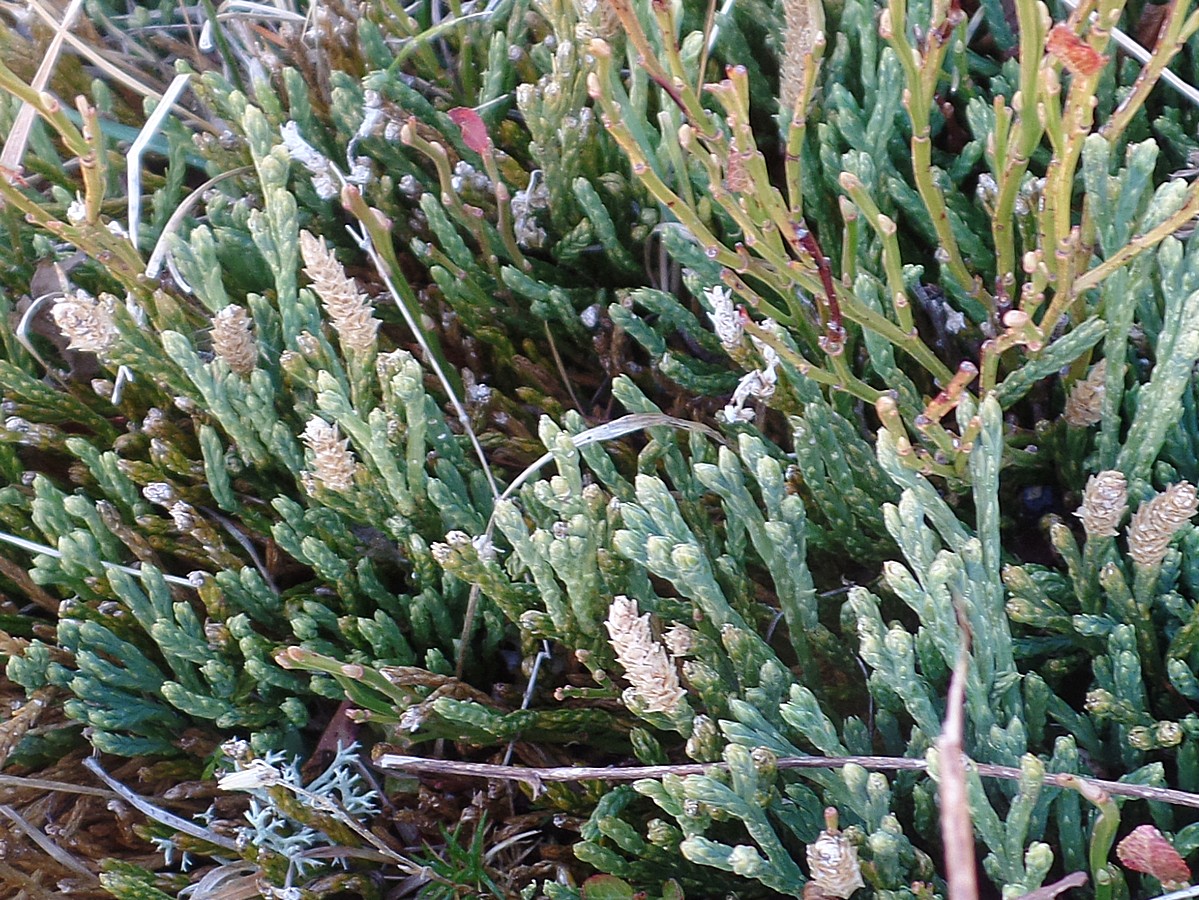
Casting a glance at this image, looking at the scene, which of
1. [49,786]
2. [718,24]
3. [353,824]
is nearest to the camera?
[353,824]

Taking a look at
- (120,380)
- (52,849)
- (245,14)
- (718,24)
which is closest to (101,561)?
(120,380)

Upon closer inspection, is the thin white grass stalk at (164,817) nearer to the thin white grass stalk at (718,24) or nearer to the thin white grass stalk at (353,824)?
the thin white grass stalk at (353,824)

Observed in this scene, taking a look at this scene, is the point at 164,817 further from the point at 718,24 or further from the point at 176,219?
the point at 718,24

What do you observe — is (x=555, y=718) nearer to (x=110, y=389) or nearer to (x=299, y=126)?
(x=110, y=389)

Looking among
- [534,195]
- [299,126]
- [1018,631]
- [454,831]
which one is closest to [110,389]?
[299,126]

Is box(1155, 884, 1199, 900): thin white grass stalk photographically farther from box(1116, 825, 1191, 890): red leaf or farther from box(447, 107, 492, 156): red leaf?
box(447, 107, 492, 156): red leaf

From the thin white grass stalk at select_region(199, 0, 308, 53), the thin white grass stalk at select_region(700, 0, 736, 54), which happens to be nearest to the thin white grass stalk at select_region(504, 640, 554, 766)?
Result: the thin white grass stalk at select_region(700, 0, 736, 54)
